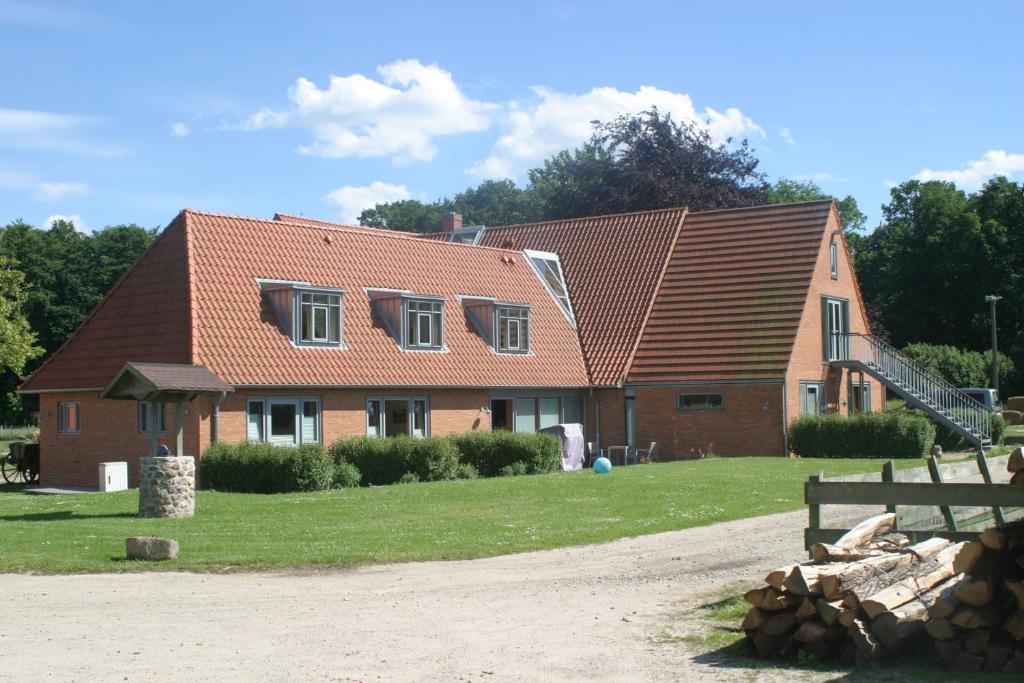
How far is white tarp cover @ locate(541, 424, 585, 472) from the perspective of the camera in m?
34.8

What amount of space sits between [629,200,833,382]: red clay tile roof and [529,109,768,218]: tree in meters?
15.7

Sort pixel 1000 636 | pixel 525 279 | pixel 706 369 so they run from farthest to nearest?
pixel 525 279 < pixel 706 369 < pixel 1000 636

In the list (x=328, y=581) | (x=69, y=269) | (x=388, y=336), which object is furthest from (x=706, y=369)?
(x=69, y=269)

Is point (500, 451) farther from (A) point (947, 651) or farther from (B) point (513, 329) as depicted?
(A) point (947, 651)

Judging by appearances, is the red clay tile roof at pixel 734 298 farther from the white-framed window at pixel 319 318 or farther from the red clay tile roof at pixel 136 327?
the red clay tile roof at pixel 136 327

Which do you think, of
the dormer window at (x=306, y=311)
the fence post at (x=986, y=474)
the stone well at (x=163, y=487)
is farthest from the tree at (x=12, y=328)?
the fence post at (x=986, y=474)

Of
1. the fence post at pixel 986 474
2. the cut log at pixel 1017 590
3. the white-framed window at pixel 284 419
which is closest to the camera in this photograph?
the cut log at pixel 1017 590

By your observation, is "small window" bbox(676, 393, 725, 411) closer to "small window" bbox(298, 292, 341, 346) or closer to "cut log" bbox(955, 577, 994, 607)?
"small window" bbox(298, 292, 341, 346)

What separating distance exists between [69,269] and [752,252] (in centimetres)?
4540

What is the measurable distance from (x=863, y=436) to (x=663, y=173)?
87.0ft

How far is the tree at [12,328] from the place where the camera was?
49.9 metres

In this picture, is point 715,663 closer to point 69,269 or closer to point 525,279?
point 525,279

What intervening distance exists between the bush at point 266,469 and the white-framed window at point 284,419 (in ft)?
6.15

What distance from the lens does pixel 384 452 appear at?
28.3 m
